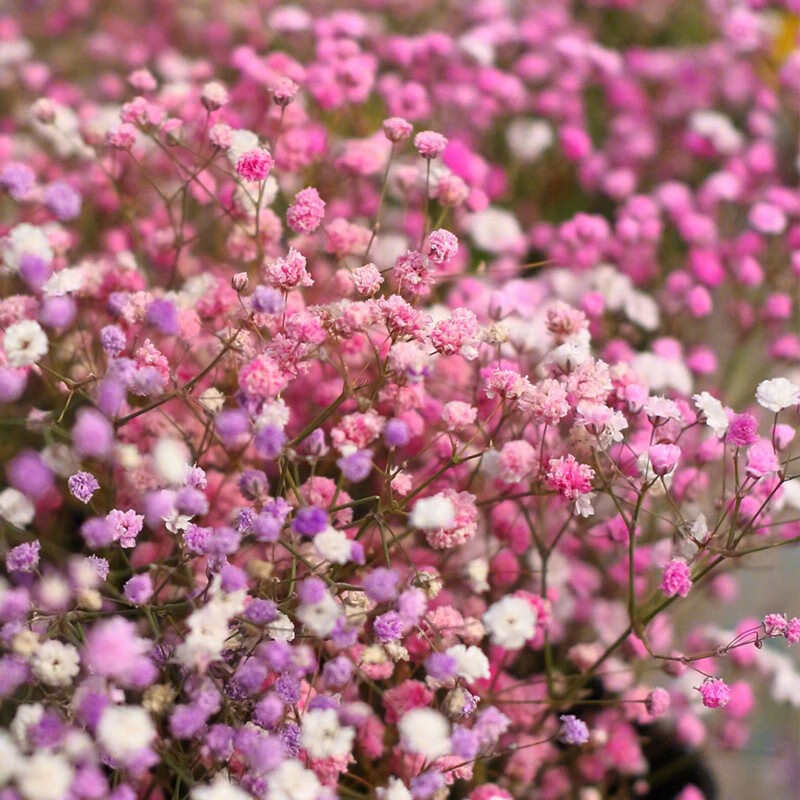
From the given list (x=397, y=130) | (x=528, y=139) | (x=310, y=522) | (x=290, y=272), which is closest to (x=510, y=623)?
(x=310, y=522)

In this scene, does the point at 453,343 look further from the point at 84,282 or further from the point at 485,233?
the point at 485,233

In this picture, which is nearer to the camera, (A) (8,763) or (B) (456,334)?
(A) (8,763)

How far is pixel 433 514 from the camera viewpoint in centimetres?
55

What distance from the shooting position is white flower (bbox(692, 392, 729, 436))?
606 millimetres

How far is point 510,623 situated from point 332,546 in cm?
13

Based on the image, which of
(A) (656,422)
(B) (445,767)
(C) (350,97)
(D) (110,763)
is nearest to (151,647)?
(D) (110,763)

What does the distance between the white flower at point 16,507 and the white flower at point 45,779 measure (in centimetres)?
23

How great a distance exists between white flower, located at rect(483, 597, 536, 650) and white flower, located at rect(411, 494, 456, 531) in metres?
0.06

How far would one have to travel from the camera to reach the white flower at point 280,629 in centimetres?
54

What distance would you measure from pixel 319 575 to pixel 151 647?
0.10 m

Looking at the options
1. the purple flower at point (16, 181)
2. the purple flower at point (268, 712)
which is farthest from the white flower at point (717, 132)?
the purple flower at point (268, 712)

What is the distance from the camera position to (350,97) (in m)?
0.88

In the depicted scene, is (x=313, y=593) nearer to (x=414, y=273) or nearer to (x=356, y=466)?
(x=356, y=466)

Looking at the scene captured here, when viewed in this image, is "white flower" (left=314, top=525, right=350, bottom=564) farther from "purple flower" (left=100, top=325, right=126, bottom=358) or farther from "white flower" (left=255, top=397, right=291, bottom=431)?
"purple flower" (left=100, top=325, right=126, bottom=358)
